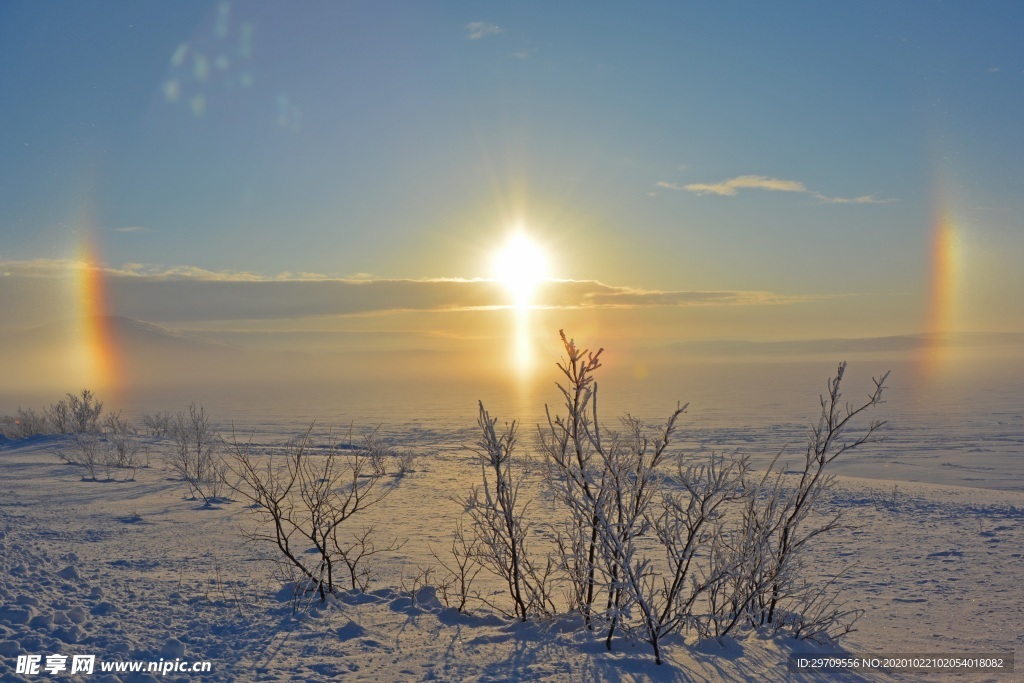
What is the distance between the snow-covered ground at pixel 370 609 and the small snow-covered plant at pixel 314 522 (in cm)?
28

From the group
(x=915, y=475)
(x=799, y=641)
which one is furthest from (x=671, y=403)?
(x=799, y=641)

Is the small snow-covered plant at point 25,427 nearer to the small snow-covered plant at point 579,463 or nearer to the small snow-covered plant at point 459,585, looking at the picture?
the small snow-covered plant at point 459,585

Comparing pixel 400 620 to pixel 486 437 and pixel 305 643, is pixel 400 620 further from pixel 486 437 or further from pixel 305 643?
pixel 486 437

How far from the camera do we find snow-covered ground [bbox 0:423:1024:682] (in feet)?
16.4

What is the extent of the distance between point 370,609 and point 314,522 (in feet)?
3.52

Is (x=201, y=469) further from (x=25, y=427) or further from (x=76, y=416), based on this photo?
(x=25, y=427)

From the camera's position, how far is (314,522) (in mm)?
6992

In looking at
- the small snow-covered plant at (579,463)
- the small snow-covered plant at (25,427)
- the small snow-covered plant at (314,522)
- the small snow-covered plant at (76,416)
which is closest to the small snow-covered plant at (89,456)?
the small snow-covered plant at (314,522)

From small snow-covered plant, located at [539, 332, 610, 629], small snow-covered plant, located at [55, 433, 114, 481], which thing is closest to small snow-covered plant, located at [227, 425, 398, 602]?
small snow-covered plant, located at [539, 332, 610, 629]

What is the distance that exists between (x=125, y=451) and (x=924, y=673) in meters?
16.8

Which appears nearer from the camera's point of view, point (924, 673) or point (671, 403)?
point (924, 673)

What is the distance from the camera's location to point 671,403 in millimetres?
52125

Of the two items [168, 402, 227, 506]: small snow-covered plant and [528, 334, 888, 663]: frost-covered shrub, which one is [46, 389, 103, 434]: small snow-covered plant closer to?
[168, 402, 227, 506]: small snow-covered plant

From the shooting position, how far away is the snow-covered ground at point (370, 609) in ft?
16.4
